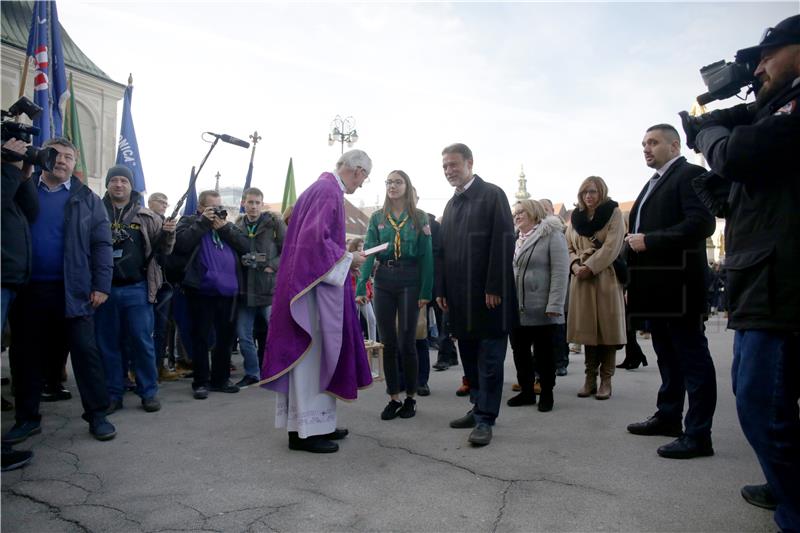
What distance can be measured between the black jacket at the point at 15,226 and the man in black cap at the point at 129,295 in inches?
48.0

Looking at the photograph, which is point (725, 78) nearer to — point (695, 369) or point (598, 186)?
point (695, 369)

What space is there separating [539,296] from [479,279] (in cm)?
139

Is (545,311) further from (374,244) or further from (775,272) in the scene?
(775,272)

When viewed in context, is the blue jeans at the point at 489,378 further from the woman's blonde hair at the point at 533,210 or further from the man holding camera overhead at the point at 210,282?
the man holding camera overhead at the point at 210,282

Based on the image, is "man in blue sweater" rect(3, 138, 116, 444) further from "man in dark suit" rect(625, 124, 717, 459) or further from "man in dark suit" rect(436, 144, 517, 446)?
"man in dark suit" rect(625, 124, 717, 459)

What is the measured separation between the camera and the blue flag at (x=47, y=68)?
250 inches

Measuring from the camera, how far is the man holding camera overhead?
590 centimetres

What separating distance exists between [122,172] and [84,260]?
59.9 inches

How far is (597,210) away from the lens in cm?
532

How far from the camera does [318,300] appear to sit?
3932mm

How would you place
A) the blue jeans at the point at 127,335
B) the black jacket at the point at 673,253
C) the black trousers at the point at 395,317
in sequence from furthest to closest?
1. the blue jeans at the point at 127,335
2. the black trousers at the point at 395,317
3. the black jacket at the point at 673,253

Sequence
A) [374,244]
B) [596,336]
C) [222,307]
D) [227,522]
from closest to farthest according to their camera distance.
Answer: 1. [227,522]
2. [374,244]
3. [596,336]
4. [222,307]

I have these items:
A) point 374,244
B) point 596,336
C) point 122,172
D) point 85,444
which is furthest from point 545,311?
point 122,172

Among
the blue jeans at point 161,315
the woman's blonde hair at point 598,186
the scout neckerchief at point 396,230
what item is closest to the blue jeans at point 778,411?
the scout neckerchief at point 396,230
